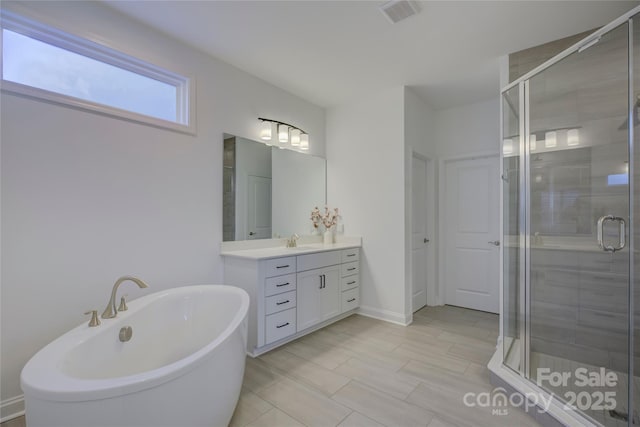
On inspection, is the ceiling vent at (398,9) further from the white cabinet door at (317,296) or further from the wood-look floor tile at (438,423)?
the wood-look floor tile at (438,423)

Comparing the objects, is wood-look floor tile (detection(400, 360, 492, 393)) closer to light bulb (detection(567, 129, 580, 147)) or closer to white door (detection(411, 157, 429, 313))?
white door (detection(411, 157, 429, 313))

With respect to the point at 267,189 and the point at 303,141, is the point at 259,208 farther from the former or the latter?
the point at 303,141

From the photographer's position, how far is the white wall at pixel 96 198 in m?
1.74

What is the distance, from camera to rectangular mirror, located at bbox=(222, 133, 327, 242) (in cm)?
288

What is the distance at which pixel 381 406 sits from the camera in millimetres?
1860

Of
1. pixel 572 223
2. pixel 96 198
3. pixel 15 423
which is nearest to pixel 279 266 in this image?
pixel 96 198

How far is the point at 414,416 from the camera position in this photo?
176 centimetres

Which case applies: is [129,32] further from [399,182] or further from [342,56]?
[399,182]

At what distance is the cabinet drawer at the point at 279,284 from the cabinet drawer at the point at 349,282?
2.58 feet

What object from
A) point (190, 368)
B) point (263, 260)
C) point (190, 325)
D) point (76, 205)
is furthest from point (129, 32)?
point (190, 368)

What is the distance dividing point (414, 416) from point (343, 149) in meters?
2.97

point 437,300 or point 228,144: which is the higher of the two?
point 228,144

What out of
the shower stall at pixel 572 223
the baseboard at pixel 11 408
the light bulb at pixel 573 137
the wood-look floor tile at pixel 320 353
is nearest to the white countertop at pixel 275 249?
the wood-look floor tile at pixel 320 353

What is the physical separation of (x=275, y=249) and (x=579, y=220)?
2701mm
